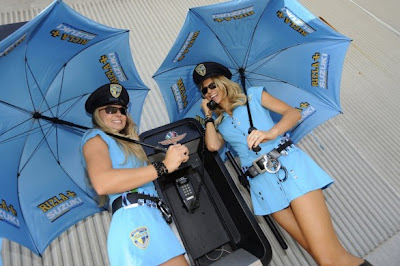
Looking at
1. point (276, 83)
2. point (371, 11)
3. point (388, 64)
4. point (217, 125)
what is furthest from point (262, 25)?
point (371, 11)

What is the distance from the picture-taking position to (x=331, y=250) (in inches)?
64.1

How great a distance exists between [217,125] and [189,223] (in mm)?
818

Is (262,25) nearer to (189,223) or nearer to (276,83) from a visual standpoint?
(276,83)

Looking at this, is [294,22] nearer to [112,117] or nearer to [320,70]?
[320,70]

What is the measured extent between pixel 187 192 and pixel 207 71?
955 millimetres

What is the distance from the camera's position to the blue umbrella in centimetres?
147

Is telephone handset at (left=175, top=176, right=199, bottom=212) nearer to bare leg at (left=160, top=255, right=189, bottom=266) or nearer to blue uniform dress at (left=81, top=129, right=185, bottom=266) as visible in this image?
blue uniform dress at (left=81, top=129, right=185, bottom=266)

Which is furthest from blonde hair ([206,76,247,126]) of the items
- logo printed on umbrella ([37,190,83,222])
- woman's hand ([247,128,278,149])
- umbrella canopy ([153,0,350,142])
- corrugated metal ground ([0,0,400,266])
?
logo printed on umbrella ([37,190,83,222])

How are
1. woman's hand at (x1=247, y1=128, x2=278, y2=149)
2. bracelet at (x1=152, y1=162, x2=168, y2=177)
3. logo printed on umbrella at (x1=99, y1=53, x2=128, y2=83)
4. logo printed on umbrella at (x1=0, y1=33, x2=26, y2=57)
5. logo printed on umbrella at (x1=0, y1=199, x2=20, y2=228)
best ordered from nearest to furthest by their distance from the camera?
logo printed on umbrella at (x1=0, y1=33, x2=26, y2=57), logo printed on umbrella at (x1=0, y1=199, x2=20, y2=228), bracelet at (x1=152, y1=162, x2=168, y2=177), woman's hand at (x1=247, y1=128, x2=278, y2=149), logo printed on umbrella at (x1=99, y1=53, x2=128, y2=83)

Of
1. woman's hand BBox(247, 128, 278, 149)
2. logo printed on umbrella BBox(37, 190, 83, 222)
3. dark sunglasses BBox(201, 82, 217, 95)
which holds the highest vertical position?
dark sunglasses BBox(201, 82, 217, 95)

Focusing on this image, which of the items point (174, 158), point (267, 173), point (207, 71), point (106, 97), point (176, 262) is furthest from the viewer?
point (207, 71)

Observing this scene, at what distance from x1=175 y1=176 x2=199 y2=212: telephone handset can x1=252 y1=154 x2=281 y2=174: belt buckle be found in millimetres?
580

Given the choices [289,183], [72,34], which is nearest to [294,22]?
[289,183]

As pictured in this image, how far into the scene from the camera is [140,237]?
1531 millimetres
